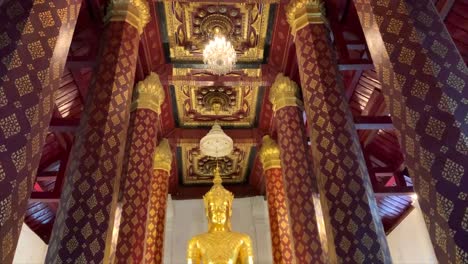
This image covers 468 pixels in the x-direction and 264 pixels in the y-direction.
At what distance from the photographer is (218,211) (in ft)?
29.7

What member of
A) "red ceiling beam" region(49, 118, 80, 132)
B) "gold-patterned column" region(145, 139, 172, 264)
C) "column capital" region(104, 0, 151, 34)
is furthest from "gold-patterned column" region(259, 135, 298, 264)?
"column capital" region(104, 0, 151, 34)

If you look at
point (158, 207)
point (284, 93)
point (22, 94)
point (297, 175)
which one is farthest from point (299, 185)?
point (22, 94)

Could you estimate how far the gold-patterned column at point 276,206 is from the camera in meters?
8.34

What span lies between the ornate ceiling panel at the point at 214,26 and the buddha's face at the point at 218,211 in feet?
11.5

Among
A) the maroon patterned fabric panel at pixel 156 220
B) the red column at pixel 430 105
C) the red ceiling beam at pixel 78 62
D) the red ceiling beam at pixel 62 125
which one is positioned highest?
the red ceiling beam at pixel 78 62

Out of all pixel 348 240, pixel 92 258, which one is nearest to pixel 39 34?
pixel 92 258

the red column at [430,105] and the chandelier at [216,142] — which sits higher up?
the chandelier at [216,142]

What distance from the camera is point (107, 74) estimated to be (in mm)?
4879

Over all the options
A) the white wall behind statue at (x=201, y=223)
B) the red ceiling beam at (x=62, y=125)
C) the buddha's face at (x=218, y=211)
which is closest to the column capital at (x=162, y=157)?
the buddha's face at (x=218, y=211)

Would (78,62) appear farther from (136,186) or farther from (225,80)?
(225,80)

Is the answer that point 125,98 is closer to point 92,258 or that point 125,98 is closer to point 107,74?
point 107,74

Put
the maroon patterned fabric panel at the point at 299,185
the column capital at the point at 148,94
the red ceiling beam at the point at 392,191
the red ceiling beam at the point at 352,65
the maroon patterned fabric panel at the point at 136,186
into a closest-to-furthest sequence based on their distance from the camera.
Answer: the maroon patterned fabric panel at the point at 136,186 → the maroon patterned fabric panel at the point at 299,185 → the red ceiling beam at the point at 352,65 → the column capital at the point at 148,94 → the red ceiling beam at the point at 392,191

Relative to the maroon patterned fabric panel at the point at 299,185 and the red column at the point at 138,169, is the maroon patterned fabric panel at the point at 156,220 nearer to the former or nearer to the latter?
the red column at the point at 138,169

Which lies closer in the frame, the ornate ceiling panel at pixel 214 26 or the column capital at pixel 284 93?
the ornate ceiling panel at pixel 214 26
